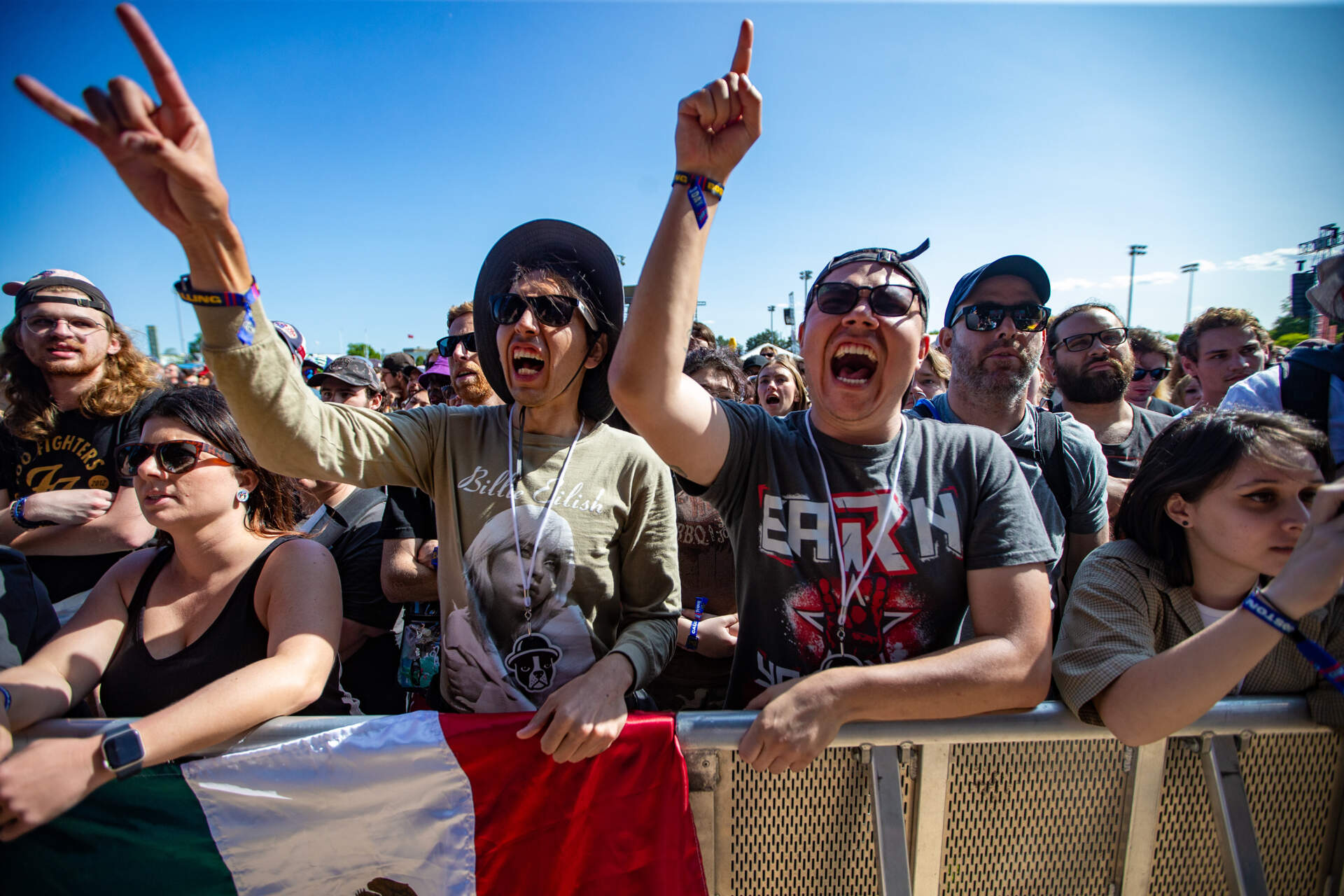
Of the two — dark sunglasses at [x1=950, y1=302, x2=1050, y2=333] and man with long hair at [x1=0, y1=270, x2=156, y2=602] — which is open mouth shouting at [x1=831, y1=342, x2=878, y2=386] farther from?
man with long hair at [x1=0, y1=270, x2=156, y2=602]

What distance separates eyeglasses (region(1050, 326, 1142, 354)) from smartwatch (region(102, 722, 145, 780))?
413 cm

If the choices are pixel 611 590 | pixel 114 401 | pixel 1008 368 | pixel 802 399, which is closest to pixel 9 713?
pixel 611 590

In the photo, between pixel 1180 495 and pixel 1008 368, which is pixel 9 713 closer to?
pixel 1180 495

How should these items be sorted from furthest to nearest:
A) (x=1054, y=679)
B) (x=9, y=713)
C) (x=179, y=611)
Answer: (x=179, y=611), (x=1054, y=679), (x=9, y=713)

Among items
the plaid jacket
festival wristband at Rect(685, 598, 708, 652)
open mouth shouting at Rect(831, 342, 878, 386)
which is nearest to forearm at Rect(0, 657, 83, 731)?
festival wristband at Rect(685, 598, 708, 652)

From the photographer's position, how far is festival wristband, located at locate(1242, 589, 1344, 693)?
1.30 m

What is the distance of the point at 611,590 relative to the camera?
183 centimetres

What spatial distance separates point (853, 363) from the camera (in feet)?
5.62

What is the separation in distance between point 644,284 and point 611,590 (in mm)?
946

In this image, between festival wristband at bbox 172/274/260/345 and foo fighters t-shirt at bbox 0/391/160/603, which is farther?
foo fighters t-shirt at bbox 0/391/160/603

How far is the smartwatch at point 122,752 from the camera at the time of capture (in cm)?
129

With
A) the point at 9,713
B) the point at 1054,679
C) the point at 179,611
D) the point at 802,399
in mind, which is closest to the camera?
the point at 9,713

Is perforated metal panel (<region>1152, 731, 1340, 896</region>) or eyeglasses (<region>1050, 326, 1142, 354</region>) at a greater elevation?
eyeglasses (<region>1050, 326, 1142, 354</region>)

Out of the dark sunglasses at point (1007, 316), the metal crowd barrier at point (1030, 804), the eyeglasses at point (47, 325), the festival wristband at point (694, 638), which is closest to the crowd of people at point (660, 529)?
the metal crowd barrier at point (1030, 804)
